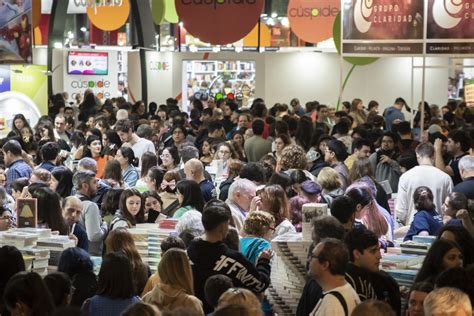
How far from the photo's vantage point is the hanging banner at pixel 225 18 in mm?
11430

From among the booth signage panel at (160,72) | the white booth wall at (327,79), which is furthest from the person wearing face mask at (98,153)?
the booth signage panel at (160,72)

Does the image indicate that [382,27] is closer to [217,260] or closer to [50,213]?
[50,213]

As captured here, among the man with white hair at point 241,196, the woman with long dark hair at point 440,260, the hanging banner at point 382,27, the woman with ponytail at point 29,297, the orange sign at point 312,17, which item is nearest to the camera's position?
the woman with ponytail at point 29,297

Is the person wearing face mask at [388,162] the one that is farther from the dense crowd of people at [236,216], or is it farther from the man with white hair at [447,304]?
the man with white hair at [447,304]

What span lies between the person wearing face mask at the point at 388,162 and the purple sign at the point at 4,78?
6400 mm

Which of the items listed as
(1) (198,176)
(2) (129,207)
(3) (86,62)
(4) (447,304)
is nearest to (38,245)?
(2) (129,207)

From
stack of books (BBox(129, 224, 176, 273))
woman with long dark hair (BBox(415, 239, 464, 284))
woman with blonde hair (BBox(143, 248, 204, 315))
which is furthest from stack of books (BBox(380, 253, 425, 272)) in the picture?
woman with blonde hair (BBox(143, 248, 204, 315))

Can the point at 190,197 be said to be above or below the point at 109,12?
below

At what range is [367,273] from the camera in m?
5.92

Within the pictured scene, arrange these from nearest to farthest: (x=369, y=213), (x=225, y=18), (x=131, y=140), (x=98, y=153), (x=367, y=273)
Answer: (x=367, y=273), (x=369, y=213), (x=225, y=18), (x=98, y=153), (x=131, y=140)

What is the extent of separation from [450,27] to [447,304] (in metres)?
8.16

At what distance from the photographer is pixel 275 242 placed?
6.95 meters

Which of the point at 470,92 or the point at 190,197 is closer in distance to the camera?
the point at 190,197

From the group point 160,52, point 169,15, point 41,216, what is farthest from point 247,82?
point 41,216
